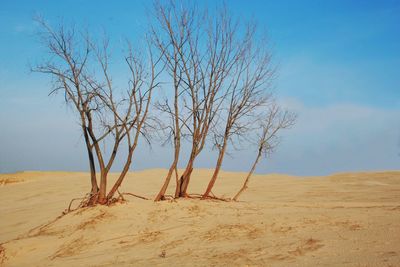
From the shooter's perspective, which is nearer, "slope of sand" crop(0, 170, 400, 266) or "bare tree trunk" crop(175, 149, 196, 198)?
"slope of sand" crop(0, 170, 400, 266)

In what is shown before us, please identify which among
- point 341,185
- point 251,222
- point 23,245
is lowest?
point 23,245

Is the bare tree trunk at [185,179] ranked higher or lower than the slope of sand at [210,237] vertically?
higher

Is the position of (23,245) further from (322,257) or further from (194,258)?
(322,257)

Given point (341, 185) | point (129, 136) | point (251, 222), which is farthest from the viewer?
point (341, 185)

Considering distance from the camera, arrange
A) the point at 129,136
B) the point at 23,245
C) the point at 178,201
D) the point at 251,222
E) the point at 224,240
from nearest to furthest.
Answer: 1. the point at 224,240
2. the point at 251,222
3. the point at 23,245
4. the point at 178,201
5. the point at 129,136

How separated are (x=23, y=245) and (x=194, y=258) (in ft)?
14.5

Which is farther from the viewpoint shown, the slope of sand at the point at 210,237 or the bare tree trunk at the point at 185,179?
the bare tree trunk at the point at 185,179

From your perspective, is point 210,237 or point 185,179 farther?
point 185,179

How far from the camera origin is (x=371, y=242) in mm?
6406

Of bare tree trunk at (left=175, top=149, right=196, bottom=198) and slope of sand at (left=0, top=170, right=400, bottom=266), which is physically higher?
bare tree trunk at (left=175, top=149, right=196, bottom=198)

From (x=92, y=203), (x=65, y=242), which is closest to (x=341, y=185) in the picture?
(x=92, y=203)

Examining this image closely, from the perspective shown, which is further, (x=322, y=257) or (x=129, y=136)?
(x=129, y=136)

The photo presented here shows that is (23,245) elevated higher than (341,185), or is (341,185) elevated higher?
(341,185)

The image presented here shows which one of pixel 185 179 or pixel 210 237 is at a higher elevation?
pixel 185 179
